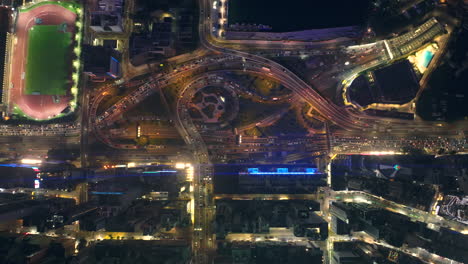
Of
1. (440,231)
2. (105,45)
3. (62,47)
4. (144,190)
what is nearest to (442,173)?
(440,231)

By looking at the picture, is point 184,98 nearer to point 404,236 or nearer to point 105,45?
point 105,45

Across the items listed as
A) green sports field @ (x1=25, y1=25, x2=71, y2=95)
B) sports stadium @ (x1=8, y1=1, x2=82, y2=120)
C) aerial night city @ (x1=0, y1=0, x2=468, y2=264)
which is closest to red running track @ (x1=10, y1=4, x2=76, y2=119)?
sports stadium @ (x1=8, y1=1, x2=82, y2=120)

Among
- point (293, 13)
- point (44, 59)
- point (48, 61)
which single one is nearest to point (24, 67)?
point (44, 59)

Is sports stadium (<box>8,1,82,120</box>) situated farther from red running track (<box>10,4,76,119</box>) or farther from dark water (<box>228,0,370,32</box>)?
dark water (<box>228,0,370,32</box>)

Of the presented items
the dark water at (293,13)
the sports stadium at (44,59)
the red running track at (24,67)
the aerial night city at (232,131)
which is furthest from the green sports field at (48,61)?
the dark water at (293,13)

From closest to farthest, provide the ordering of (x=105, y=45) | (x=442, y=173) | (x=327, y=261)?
(x=442, y=173) < (x=327, y=261) < (x=105, y=45)

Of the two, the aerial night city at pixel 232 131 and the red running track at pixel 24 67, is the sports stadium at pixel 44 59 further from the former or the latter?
the aerial night city at pixel 232 131
